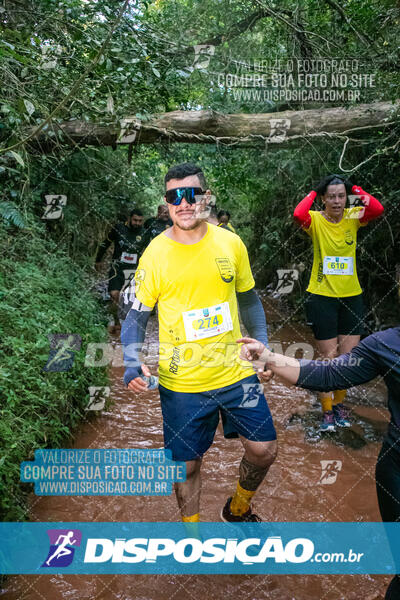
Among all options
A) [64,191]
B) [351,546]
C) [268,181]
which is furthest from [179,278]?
[268,181]

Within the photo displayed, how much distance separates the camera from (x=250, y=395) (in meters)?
2.53

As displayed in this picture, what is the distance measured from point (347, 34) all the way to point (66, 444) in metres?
6.25

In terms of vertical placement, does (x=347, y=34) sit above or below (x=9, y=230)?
above

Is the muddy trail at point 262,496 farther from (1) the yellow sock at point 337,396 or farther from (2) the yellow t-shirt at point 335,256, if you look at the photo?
(2) the yellow t-shirt at point 335,256

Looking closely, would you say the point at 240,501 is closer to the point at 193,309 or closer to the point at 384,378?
the point at 193,309

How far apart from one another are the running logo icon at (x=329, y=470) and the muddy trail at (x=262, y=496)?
4 centimetres

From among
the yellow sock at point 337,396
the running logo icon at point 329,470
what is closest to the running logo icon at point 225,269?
the running logo icon at point 329,470

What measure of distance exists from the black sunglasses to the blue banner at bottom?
1.86 meters

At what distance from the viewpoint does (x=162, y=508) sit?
3111mm

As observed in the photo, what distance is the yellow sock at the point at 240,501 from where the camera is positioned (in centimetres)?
271

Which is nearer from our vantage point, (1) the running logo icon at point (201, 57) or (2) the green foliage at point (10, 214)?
(2) the green foliage at point (10, 214)

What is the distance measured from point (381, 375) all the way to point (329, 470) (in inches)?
79.6

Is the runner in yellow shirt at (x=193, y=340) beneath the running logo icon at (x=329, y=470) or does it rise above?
above

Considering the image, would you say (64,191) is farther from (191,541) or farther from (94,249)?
(191,541)
